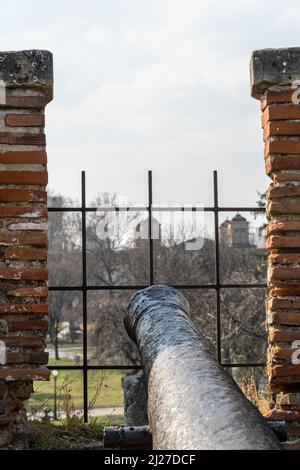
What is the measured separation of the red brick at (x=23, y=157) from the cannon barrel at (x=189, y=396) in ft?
3.53

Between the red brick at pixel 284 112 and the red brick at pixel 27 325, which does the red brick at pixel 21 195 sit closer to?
the red brick at pixel 27 325

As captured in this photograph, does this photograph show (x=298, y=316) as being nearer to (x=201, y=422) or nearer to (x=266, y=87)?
(x=266, y=87)

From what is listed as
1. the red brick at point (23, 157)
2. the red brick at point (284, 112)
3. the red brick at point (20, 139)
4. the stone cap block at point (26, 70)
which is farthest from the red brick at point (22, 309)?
the red brick at point (284, 112)

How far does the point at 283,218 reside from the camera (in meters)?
3.96

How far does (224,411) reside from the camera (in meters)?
2.16

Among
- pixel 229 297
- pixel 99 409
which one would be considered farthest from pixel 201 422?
pixel 99 409

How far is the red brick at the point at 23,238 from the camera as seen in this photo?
12.8ft

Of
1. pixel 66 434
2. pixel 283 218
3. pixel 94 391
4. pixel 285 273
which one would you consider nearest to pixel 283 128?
pixel 283 218

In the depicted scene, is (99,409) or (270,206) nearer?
(270,206)

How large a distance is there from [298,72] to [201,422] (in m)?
2.42

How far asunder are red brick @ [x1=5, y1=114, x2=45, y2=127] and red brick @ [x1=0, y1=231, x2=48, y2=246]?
582 millimetres

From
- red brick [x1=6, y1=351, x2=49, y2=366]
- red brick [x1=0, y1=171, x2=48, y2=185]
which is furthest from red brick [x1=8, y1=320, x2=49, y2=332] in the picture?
red brick [x1=0, y1=171, x2=48, y2=185]

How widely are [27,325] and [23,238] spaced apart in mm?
463

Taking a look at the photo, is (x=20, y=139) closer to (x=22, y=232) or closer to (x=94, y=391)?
(x=22, y=232)
